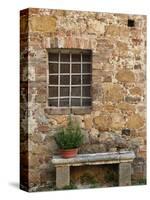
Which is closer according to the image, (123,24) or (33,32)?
(33,32)

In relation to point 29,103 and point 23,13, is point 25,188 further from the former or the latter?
point 23,13

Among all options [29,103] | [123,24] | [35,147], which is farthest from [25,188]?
[123,24]

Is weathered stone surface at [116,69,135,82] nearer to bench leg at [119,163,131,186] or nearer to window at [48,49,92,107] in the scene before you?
window at [48,49,92,107]

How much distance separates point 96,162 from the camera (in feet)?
39.8

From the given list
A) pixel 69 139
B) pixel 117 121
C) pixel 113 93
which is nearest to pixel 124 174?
pixel 117 121

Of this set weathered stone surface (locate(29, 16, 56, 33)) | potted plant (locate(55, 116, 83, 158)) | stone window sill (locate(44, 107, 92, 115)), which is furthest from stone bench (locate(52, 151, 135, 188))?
weathered stone surface (locate(29, 16, 56, 33))

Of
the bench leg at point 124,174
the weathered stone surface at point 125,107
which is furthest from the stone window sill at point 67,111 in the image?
the bench leg at point 124,174

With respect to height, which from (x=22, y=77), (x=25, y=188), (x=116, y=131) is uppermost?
(x=22, y=77)

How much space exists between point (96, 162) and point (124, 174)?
1.97ft

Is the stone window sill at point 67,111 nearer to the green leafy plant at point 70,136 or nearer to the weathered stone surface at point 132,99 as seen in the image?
the green leafy plant at point 70,136

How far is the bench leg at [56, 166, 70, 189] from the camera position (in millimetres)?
11859

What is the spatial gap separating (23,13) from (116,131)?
2.61 m

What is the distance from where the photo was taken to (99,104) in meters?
12.4

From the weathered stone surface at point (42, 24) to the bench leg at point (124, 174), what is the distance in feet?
8.65
